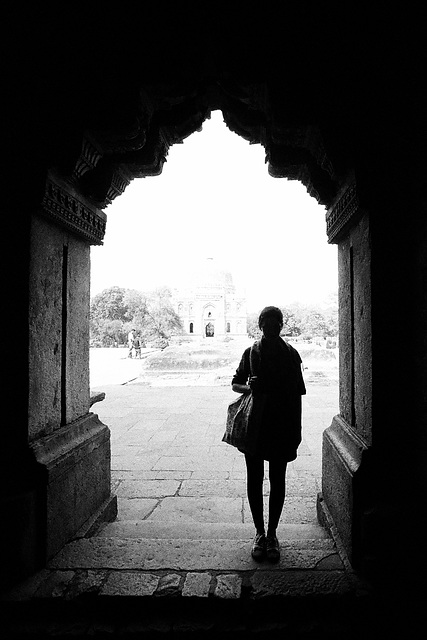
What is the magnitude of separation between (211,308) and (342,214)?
60.7m

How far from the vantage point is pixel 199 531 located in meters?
2.87

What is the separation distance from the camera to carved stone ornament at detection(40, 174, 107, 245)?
7.56 feet

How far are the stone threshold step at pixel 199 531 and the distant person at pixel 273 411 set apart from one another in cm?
49

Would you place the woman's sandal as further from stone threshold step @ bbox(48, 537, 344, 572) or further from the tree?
the tree

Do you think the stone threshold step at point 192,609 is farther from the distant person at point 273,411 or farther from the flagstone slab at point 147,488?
the flagstone slab at point 147,488

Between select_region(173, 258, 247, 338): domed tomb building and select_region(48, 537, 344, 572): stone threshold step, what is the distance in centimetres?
5999

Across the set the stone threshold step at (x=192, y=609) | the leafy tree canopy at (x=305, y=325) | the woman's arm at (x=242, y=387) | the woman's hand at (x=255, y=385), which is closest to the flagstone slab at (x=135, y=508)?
the stone threshold step at (x=192, y=609)

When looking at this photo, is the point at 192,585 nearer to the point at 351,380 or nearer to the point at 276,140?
the point at 351,380

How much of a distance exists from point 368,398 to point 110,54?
7.29 feet

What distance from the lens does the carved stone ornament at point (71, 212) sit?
2.30 meters

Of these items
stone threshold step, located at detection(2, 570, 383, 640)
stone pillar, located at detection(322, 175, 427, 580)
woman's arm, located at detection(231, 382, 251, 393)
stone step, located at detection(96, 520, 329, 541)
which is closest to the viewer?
stone threshold step, located at detection(2, 570, 383, 640)

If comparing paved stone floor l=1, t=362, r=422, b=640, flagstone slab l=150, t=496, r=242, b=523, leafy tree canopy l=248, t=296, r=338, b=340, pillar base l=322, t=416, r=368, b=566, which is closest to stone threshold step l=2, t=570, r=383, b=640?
paved stone floor l=1, t=362, r=422, b=640

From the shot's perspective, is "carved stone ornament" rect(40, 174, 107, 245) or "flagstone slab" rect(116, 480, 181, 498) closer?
"carved stone ornament" rect(40, 174, 107, 245)

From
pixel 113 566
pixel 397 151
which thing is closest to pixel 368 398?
pixel 397 151
